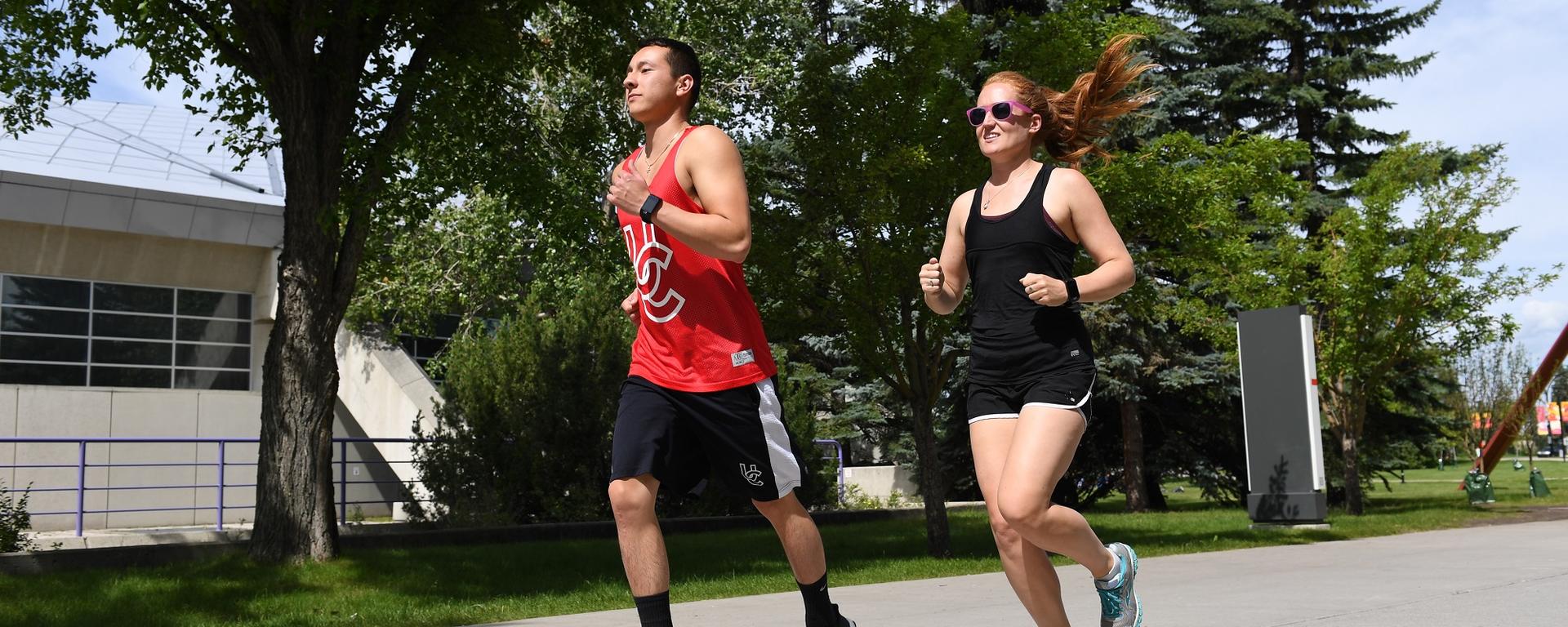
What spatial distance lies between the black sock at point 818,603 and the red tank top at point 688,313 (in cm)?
72

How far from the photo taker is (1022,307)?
4.38 m

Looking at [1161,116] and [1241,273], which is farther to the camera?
[1161,116]

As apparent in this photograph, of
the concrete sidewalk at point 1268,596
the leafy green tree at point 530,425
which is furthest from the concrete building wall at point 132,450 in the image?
the concrete sidewalk at point 1268,596

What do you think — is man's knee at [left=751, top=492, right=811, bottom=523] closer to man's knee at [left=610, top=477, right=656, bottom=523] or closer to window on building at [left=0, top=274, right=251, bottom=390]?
man's knee at [left=610, top=477, right=656, bottom=523]

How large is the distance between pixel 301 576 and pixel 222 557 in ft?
5.30

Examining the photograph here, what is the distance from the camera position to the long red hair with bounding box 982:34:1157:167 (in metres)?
4.77

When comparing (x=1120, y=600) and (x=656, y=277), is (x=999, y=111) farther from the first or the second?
(x=1120, y=600)

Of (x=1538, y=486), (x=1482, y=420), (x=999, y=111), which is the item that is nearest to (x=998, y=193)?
(x=999, y=111)

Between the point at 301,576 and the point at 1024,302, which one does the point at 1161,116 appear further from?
the point at 1024,302

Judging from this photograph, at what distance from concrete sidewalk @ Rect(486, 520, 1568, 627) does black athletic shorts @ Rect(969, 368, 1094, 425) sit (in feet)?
8.68

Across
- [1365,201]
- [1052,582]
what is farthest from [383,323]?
[1052,582]

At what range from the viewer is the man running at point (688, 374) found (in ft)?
13.6

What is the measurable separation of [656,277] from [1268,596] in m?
5.26

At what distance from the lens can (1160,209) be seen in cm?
1492
